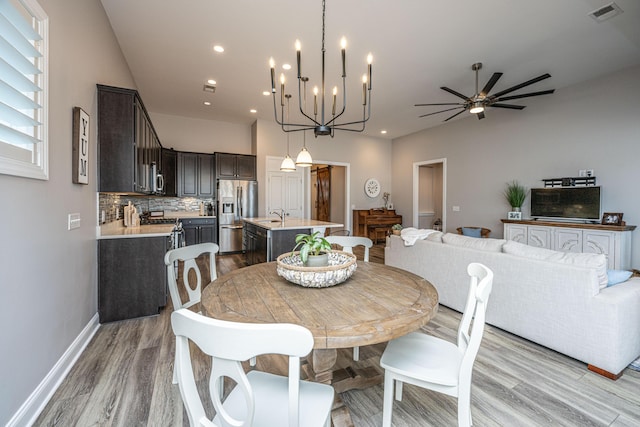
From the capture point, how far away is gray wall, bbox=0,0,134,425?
1.39 meters

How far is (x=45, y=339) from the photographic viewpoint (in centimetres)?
172

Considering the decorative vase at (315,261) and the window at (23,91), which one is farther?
the decorative vase at (315,261)

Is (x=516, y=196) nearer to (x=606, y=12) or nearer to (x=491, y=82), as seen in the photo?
(x=491, y=82)

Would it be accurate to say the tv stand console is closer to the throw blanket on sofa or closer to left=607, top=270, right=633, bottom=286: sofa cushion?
left=607, top=270, right=633, bottom=286: sofa cushion

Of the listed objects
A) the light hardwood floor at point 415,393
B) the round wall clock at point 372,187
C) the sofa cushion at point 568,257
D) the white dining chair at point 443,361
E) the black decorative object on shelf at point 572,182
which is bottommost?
the light hardwood floor at point 415,393

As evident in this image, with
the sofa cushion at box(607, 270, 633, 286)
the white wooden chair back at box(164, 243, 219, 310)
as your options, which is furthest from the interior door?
the sofa cushion at box(607, 270, 633, 286)

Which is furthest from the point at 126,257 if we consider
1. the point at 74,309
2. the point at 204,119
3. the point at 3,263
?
the point at 204,119

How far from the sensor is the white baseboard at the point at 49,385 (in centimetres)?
145

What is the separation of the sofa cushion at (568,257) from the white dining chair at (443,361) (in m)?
1.36

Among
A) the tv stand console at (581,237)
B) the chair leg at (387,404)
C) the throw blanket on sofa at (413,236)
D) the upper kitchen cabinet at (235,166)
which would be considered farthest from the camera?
the upper kitchen cabinet at (235,166)

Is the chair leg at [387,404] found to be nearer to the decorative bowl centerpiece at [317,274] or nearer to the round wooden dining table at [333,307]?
the round wooden dining table at [333,307]

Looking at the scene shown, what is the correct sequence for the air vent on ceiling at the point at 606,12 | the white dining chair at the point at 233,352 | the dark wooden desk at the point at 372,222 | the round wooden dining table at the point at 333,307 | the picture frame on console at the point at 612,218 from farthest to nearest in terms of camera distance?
the dark wooden desk at the point at 372,222
the picture frame on console at the point at 612,218
the air vent on ceiling at the point at 606,12
the round wooden dining table at the point at 333,307
the white dining chair at the point at 233,352

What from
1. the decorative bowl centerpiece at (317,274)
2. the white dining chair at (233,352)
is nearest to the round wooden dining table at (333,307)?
the decorative bowl centerpiece at (317,274)

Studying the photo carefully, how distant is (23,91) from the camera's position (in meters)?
1.46
